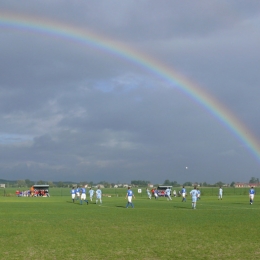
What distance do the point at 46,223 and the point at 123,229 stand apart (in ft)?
17.5

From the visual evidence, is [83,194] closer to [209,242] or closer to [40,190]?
[209,242]

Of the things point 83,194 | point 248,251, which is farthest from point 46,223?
point 83,194

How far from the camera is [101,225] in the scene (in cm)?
2272

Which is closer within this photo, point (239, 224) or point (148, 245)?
point (148, 245)

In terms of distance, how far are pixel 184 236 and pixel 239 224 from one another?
585 centimetres

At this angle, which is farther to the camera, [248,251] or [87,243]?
[87,243]

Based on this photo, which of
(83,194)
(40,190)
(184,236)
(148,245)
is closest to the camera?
(148,245)

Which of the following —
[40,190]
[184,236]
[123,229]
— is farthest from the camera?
[40,190]

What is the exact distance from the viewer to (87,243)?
1659 cm

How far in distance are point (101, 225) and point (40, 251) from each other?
793 centimetres

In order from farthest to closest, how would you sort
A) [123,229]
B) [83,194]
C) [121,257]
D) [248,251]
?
[83,194] → [123,229] → [248,251] → [121,257]

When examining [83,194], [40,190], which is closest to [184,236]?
[83,194]

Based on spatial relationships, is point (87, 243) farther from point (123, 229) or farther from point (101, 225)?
point (101, 225)

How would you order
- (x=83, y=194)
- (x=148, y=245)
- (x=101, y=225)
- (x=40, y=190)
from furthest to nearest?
(x=40, y=190) → (x=83, y=194) → (x=101, y=225) → (x=148, y=245)
